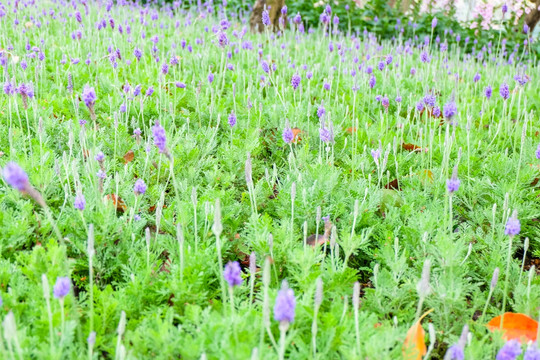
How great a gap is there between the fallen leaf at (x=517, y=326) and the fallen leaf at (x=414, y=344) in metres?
0.22

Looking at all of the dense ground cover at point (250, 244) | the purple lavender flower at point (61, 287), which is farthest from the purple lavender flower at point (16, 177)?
the purple lavender flower at point (61, 287)

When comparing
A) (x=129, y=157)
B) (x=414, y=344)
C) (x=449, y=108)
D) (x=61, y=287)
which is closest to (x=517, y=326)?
(x=414, y=344)

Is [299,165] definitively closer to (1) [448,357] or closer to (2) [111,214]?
(2) [111,214]

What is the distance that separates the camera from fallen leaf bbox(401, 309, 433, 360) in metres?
→ 1.24

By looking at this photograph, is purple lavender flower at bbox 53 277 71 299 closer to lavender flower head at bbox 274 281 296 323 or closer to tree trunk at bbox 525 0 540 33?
lavender flower head at bbox 274 281 296 323

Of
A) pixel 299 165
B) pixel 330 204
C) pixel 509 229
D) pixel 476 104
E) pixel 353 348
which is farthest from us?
pixel 476 104

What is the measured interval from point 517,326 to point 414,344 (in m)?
0.37

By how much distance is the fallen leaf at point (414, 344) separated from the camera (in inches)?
48.8

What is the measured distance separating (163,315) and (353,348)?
543 millimetres

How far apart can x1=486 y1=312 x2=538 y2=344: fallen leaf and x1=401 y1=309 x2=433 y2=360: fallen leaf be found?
218mm

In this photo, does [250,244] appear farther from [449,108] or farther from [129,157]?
[129,157]

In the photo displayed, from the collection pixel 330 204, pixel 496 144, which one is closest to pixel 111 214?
pixel 330 204

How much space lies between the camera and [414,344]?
126 cm

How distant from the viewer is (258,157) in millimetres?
2688
